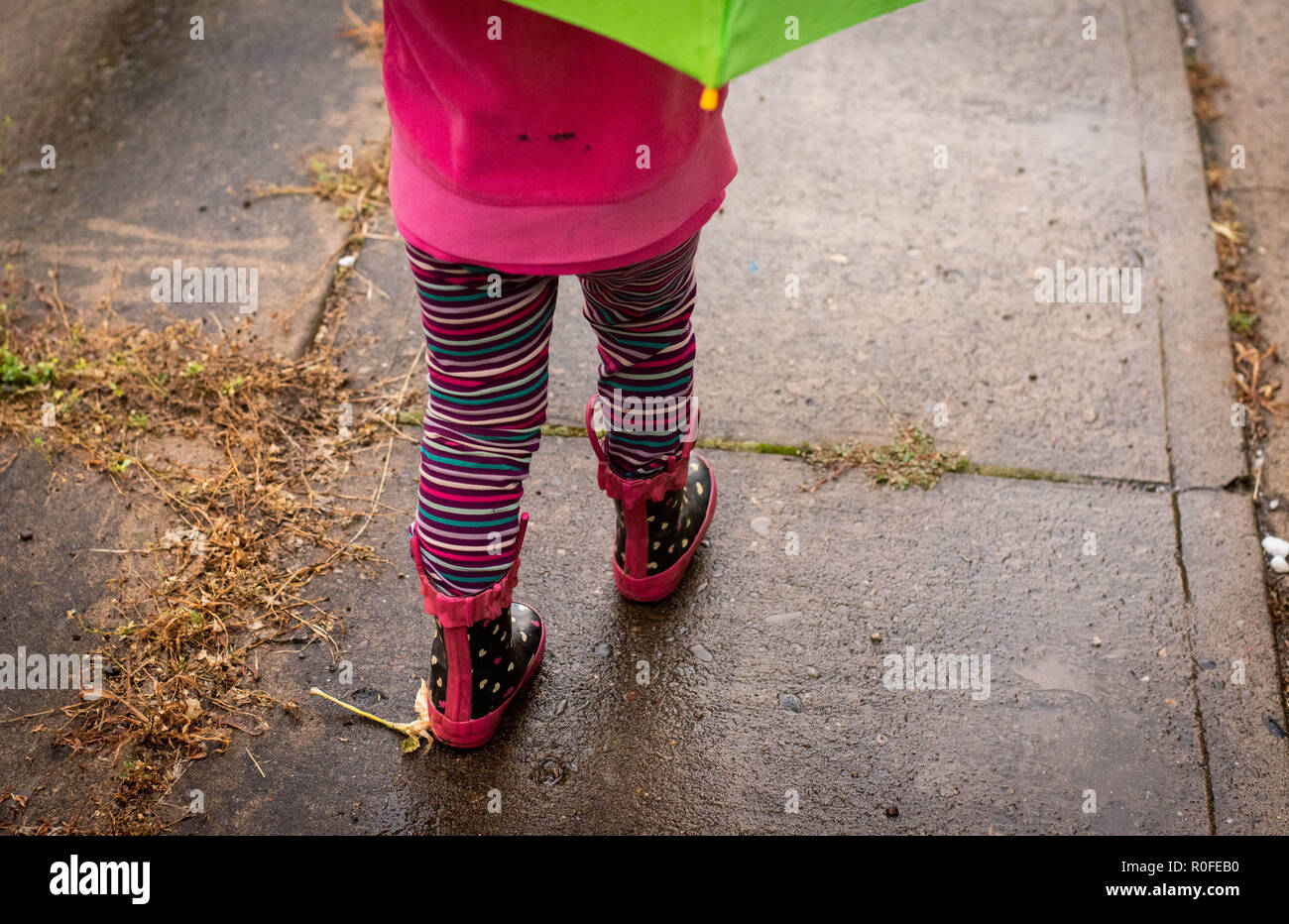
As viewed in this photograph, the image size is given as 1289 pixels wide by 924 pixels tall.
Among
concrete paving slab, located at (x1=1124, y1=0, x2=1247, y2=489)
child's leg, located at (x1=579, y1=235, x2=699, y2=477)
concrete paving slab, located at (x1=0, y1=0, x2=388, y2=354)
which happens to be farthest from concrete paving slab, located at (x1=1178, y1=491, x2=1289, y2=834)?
concrete paving slab, located at (x1=0, y1=0, x2=388, y2=354)

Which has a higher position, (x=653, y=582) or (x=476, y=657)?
(x=653, y=582)

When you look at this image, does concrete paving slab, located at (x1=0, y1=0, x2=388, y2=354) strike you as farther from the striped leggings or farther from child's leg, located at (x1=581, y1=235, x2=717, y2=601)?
the striped leggings

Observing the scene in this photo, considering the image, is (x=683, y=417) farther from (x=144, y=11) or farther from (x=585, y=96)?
(x=144, y=11)

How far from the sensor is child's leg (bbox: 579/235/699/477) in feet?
4.94

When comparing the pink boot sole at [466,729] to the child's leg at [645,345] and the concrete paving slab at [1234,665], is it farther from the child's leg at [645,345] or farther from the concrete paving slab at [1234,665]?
the concrete paving slab at [1234,665]

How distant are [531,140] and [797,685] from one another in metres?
1.18

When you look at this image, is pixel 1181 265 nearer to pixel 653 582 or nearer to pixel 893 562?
pixel 893 562

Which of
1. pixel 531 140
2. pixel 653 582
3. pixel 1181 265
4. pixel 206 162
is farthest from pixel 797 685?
pixel 206 162

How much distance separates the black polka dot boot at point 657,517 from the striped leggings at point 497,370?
19 cm

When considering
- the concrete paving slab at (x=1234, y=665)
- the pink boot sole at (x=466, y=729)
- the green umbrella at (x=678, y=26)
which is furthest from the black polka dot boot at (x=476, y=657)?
the concrete paving slab at (x=1234, y=665)

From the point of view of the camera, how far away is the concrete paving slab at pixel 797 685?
1790mm

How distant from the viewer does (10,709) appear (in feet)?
6.09

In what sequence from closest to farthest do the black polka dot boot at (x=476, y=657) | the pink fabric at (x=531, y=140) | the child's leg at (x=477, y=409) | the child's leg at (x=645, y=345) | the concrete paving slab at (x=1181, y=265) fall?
1. the pink fabric at (x=531, y=140)
2. the child's leg at (x=477, y=409)
3. the child's leg at (x=645, y=345)
4. the black polka dot boot at (x=476, y=657)
5. the concrete paving slab at (x=1181, y=265)

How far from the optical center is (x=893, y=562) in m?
2.17
